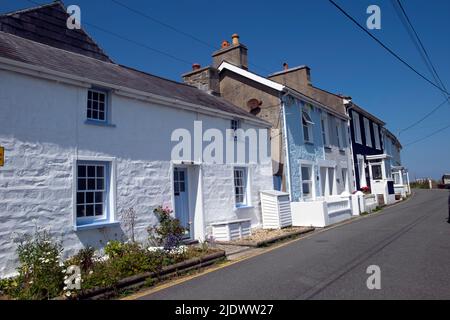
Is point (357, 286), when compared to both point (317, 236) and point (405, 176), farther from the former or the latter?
Answer: point (405, 176)

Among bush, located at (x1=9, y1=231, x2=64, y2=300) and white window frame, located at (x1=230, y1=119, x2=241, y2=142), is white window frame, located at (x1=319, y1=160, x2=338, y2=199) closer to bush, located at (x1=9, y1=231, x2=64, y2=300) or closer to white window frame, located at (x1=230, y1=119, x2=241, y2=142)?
white window frame, located at (x1=230, y1=119, x2=241, y2=142)

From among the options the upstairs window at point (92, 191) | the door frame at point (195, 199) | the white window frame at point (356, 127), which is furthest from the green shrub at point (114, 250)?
the white window frame at point (356, 127)

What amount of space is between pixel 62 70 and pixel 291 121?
448 inches

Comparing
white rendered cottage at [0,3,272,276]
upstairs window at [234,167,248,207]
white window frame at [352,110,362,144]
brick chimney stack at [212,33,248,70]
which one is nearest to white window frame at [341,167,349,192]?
white window frame at [352,110,362,144]

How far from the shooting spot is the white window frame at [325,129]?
20828 millimetres

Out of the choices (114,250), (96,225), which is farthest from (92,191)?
(114,250)

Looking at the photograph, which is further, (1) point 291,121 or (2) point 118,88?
(1) point 291,121

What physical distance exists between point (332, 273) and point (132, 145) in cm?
610

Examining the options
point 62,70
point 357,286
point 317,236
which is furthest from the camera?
point 317,236

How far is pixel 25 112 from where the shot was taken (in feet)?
24.8

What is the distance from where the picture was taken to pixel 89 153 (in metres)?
8.68

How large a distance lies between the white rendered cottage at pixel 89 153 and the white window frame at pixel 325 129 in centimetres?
953

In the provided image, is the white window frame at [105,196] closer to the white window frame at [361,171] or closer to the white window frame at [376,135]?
the white window frame at [361,171]

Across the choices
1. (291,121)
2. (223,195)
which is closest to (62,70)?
(223,195)
